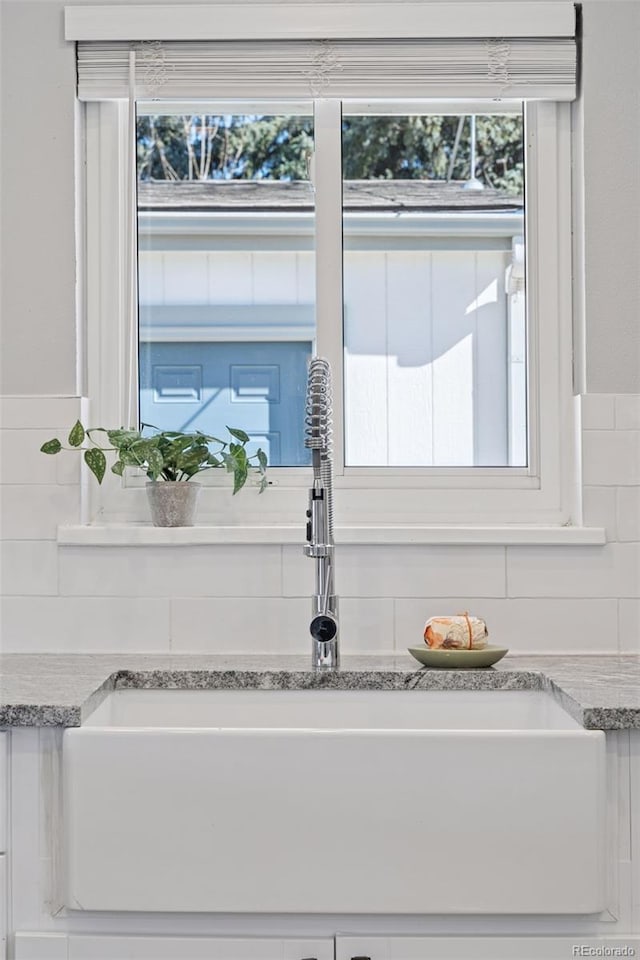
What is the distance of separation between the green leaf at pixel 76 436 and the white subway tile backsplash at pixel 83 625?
305 mm

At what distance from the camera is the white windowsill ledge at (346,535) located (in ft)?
6.45

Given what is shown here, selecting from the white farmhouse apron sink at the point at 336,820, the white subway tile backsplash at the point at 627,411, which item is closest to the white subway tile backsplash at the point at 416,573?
the white subway tile backsplash at the point at 627,411

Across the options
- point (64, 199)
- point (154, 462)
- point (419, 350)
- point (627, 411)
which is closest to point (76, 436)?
point (154, 462)

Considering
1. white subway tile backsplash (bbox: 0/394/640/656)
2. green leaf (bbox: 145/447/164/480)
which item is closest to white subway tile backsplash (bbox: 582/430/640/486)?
white subway tile backsplash (bbox: 0/394/640/656)

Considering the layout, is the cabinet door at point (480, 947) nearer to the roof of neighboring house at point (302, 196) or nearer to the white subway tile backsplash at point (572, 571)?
the white subway tile backsplash at point (572, 571)

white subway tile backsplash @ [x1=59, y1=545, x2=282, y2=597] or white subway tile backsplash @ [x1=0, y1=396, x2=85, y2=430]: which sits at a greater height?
white subway tile backsplash @ [x1=0, y1=396, x2=85, y2=430]

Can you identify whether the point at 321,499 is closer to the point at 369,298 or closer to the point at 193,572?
the point at 193,572

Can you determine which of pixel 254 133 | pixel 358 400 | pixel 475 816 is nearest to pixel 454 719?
pixel 475 816

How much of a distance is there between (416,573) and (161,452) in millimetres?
552

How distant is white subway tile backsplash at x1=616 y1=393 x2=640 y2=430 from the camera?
1995 mm

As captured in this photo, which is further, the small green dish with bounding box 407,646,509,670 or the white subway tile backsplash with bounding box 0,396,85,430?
the white subway tile backsplash with bounding box 0,396,85,430

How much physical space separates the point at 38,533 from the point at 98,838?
788 mm

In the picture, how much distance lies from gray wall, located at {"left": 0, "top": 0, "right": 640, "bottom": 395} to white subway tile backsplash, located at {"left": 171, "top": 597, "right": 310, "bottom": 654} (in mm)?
506

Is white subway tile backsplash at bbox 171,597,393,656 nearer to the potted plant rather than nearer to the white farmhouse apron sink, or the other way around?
the potted plant
